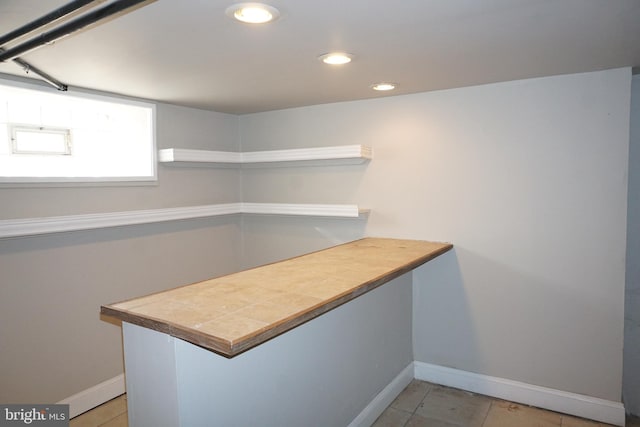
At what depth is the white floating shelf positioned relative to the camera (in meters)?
2.34

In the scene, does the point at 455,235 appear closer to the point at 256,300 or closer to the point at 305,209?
the point at 305,209

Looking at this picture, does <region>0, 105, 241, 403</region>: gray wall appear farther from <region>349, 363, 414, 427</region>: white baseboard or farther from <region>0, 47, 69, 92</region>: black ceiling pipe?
<region>349, 363, 414, 427</region>: white baseboard

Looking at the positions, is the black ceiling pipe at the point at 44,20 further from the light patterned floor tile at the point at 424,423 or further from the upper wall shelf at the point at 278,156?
the light patterned floor tile at the point at 424,423

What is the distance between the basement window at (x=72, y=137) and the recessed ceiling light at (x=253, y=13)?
1679mm

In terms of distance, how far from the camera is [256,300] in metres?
1.60

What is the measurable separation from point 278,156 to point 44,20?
2.04 meters

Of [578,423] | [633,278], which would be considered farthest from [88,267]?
[633,278]

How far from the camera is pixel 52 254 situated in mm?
2539

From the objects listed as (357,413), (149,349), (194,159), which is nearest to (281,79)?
(194,159)

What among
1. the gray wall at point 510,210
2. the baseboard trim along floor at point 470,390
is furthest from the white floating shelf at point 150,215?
the baseboard trim along floor at point 470,390

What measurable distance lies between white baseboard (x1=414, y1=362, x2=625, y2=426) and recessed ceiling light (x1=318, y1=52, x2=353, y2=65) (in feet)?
7.31

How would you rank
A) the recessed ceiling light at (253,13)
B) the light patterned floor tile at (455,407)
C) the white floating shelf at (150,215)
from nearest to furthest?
the recessed ceiling light at (253,13)
the white floating shelf at (150,215)
the light patterned floor tile at (455,407)

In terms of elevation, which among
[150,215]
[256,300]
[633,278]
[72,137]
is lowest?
[633,278]

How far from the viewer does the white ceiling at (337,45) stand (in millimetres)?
1471
